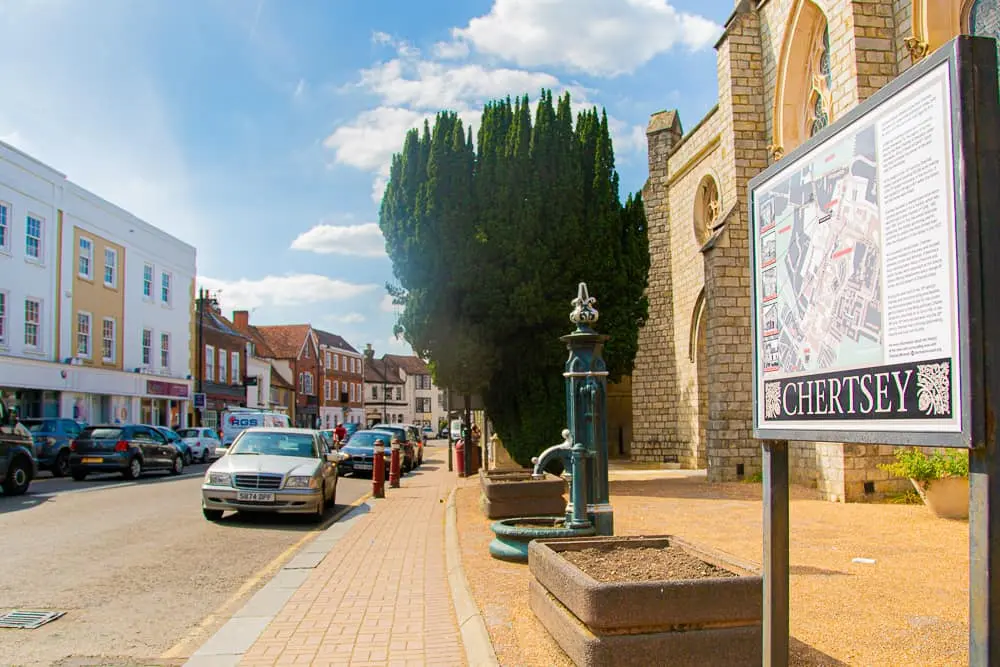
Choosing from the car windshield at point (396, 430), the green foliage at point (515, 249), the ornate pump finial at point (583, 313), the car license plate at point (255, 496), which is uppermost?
the green foliage at point (515, 249)

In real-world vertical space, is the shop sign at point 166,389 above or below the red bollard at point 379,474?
above

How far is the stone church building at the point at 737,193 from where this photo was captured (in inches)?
480

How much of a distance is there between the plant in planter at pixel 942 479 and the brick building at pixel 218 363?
122ft

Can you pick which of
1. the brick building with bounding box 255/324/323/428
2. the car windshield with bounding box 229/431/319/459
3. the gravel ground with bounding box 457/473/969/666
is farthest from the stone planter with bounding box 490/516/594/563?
the brick building with bounding box 255/324/323/428

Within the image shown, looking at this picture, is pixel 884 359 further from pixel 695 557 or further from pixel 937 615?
pixel 937 615

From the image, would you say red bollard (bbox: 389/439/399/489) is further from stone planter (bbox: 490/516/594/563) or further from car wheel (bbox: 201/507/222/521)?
stone planter (bbox: 490/516/594/563)

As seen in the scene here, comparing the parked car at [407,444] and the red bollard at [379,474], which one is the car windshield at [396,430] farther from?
the red bollard at [379,474]

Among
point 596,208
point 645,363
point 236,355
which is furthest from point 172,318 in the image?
point 596,208

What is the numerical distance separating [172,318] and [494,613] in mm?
36684

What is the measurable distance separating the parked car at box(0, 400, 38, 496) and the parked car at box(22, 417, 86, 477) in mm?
6678

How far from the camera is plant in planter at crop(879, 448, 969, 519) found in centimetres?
981

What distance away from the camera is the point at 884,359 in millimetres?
2705

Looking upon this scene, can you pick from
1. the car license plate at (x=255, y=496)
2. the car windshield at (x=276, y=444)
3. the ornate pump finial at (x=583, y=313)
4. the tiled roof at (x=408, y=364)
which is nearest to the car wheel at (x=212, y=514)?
the car license plate at (x=255, y=496)

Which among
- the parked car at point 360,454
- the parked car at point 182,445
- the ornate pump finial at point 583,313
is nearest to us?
the ornate pump finial at point 583,313
